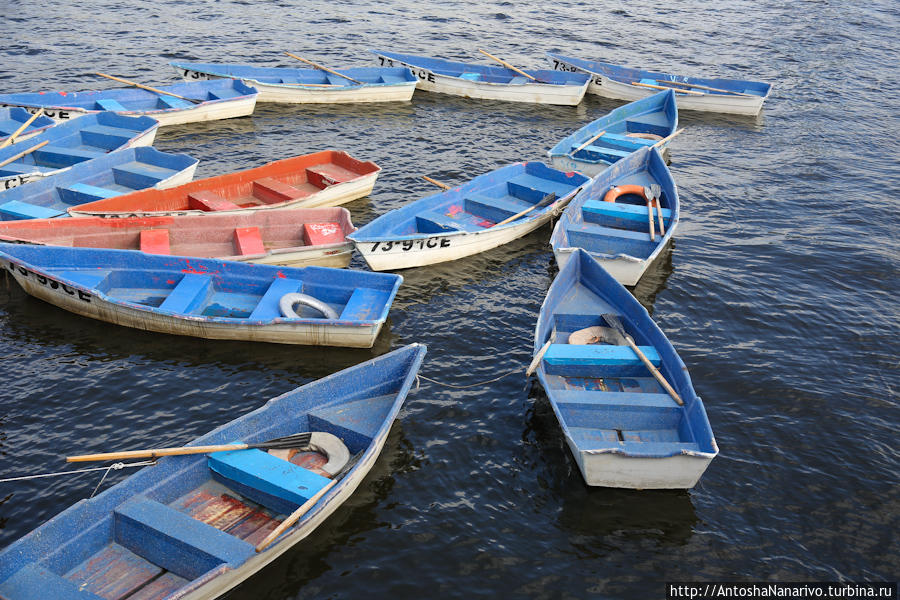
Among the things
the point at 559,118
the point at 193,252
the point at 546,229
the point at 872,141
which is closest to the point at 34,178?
the point at 193,252

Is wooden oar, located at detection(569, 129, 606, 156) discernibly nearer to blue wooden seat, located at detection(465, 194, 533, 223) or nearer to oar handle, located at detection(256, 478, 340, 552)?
blue wooden seat, located at detection(465, 194, 533, 223)

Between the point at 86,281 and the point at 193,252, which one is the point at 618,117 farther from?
the point at 86,281

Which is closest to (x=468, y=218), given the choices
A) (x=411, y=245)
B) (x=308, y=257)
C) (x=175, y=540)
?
(x=411, y=245)

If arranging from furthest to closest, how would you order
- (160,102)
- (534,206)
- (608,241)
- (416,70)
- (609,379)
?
(416,70) → (160,102) → (534,206) → (608,241) → (609,379)

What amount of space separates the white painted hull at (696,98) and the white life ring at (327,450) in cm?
2413

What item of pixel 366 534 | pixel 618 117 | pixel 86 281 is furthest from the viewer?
pixel 618 117

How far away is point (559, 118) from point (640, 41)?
47.8ft

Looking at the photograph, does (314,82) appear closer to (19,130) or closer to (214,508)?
(19,130)

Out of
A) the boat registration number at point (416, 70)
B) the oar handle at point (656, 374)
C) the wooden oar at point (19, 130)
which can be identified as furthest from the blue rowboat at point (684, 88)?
the wooden oar at point (19, 130)

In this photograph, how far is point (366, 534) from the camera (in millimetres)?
11734

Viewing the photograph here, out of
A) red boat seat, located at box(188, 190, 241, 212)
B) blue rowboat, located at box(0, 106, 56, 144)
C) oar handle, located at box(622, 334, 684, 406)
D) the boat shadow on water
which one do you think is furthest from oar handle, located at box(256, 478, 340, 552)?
blue rowboat, located at box(0, 106, 56, 144)

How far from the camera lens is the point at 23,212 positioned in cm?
1831

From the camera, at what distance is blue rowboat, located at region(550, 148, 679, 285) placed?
1798 centimetres

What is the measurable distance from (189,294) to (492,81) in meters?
20.6
